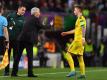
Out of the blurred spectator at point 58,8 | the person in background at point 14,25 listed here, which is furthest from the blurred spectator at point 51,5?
the person in background at point 14,25

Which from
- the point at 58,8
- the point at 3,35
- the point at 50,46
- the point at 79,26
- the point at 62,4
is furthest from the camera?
the point at 62,4

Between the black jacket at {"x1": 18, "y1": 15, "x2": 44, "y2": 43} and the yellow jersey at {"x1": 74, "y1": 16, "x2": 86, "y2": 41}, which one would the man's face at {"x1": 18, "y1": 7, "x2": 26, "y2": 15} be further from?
the yellow jersey at {"x1": 74, "y1": 16, "x2": 86, "y2": 41}

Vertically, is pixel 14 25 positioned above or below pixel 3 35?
above

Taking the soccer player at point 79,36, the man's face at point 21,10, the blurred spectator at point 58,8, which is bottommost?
the soccer player at point 79,36

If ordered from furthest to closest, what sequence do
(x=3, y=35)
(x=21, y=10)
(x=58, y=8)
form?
(x=58, y=8), (x=21, y=10), (x=3, y=35)

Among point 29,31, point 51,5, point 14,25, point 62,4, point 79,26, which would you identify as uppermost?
point 62,4

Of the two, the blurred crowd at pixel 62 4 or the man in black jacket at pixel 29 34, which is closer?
the man in black jacket at pixel 29 34

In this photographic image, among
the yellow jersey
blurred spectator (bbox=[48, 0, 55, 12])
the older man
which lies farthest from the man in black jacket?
blurred spectator (bbox=[48, 0, 55, 12])

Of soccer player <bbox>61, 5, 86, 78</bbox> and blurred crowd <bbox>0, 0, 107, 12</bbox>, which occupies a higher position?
blurred crowd <bbox>0, 0, 107, 12</bbox>

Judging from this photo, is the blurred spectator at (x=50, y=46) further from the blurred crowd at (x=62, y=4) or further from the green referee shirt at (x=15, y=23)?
the green referee shirt at (x=15, y=23)

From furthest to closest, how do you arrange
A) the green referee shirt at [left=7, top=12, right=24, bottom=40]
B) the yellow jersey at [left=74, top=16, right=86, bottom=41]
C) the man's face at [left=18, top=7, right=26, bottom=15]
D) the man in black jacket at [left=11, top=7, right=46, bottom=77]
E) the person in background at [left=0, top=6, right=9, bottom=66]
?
the green referee shirt at [left=7, top=12, right=24, bottom=40], the man's face at [left=18, top=7, right=26, bottom=15], the man in black jacket at [left=11, top=7, right=46, bottom=77], the yellow jersey at [left=74, top=16, right=86, bottom=41], the person in background at [left=0, top=6, right=9, bottom=66]

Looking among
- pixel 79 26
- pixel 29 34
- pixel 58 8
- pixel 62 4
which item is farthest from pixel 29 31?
pixel 62 4

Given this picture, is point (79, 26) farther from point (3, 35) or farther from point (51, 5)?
point (51, 5)

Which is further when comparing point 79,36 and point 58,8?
point 58,8
